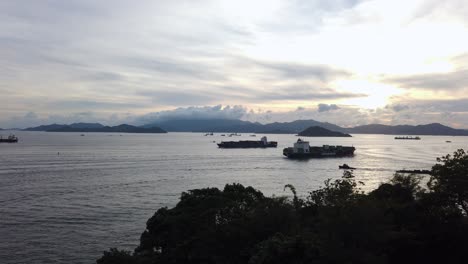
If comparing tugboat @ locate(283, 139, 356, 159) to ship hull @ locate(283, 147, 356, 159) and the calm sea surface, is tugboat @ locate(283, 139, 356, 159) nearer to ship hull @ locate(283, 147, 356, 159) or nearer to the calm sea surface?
ship hull @ locate(283, 147, 356, 159)

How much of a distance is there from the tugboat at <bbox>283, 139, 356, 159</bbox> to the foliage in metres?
101

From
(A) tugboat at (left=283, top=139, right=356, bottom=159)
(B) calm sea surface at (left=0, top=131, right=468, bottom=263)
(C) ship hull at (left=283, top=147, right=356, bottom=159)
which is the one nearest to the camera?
(B) calm sea surface at (left=0, top=131, right=468, bottom=263)

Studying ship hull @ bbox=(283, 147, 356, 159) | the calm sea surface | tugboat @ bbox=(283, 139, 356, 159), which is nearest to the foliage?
the calm sea surface

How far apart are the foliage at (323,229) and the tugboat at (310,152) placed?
101m

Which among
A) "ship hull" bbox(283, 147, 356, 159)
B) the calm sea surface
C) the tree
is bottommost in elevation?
the calm sea surface

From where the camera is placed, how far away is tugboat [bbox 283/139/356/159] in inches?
5108

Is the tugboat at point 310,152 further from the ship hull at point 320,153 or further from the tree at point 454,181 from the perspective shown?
the tree at point 454,181

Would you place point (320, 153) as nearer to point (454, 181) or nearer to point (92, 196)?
point (92, 196)

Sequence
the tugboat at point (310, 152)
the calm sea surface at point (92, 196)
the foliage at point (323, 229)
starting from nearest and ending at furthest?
the foliage at point (323, 229)
the calm sea surface at point (92, 196)
the tugboat at point (310, 152)

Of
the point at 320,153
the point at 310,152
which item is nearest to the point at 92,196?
the point at 310,152

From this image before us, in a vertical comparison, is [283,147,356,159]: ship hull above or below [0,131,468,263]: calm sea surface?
above

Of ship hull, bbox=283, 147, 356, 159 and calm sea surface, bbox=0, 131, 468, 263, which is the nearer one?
calm sea surface, bbox=0, 131, 468, 263

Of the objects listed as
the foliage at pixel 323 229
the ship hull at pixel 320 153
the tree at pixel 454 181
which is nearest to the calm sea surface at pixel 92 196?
the foliage at pixel 323 229

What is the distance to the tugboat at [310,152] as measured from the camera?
130m
